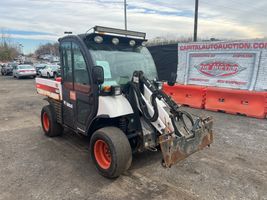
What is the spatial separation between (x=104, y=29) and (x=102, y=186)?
250 cm

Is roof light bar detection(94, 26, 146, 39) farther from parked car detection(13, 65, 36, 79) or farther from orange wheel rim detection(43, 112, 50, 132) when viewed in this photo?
parked car detection(13, 65, 36, 79)

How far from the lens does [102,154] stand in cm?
389

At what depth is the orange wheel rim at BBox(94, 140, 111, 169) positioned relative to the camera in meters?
3.80

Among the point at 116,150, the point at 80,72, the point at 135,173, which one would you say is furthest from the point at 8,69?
the point at 116,150

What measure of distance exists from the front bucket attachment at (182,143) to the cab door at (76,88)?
1.41 metres

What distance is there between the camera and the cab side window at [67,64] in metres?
4.39

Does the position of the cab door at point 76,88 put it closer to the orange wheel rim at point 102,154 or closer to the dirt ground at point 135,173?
the orange wheel rim at point 102,154

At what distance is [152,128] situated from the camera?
377 centimetres

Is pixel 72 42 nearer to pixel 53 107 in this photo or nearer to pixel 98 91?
pixel 98 91

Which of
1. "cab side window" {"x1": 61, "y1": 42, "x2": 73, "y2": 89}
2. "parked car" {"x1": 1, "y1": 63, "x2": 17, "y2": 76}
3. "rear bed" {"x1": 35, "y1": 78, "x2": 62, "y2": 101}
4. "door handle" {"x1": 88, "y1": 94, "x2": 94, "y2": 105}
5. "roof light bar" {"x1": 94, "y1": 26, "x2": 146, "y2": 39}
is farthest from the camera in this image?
"parked car" {"x1": 1, "y1": 63, "x2": 17, "y2": 76}

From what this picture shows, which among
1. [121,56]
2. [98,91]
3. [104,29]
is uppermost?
[104,29]

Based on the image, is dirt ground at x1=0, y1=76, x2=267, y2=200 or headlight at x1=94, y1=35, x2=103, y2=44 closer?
dirt ground at x1=0, y1=76, x2=267, y2=200

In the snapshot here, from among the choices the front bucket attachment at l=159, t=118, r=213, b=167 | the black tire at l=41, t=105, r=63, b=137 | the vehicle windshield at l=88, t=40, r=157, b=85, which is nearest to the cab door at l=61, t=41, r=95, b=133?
the vehicle windshield at l=88, t=40, r=157, b=85

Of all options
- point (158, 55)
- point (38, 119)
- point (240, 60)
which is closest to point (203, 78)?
point (240, 60)
